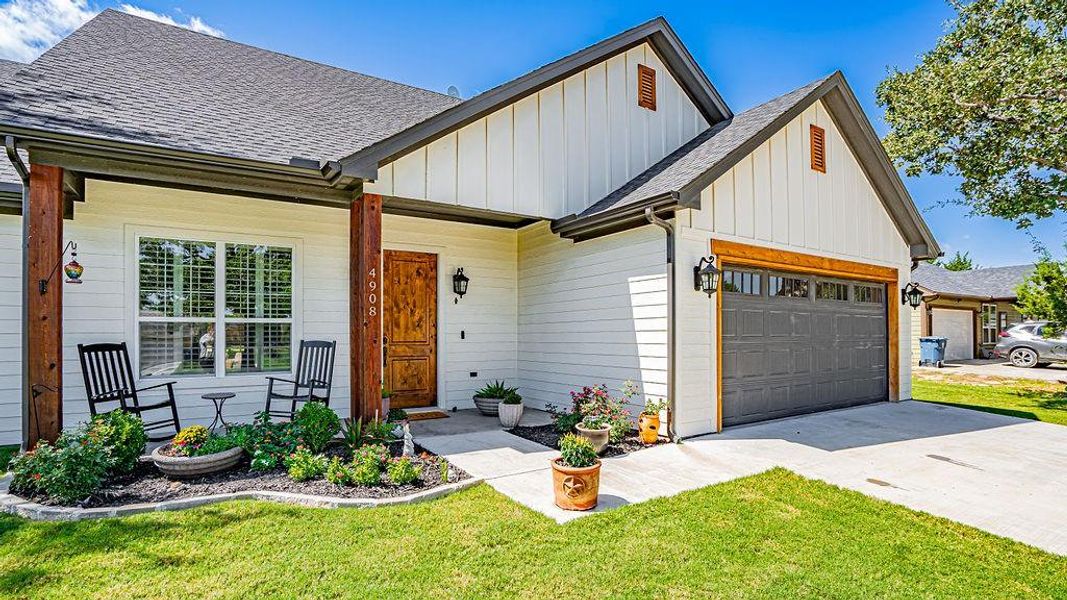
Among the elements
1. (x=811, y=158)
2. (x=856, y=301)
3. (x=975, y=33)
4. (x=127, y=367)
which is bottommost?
(x=127, y=367)

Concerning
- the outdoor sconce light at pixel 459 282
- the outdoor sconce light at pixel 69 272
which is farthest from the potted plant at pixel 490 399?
the outdoor sconce light at pixel 69 272

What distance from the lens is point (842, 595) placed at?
2.83 metres

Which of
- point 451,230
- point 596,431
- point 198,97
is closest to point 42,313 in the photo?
point 198,97

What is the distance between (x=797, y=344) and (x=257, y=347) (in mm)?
7195

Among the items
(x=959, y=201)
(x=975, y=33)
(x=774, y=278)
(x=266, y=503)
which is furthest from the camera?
(x=959, y=201)

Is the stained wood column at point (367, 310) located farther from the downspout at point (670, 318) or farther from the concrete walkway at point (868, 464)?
the downspout at point (670, 318)

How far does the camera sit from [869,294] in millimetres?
8852

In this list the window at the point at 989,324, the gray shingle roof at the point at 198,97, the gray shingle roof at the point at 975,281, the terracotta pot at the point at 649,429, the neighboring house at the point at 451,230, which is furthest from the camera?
the window at the point at 989,324

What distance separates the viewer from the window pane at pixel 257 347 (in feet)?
21.7

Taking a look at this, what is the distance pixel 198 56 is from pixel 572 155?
5.75 meters

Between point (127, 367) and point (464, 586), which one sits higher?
point (127, 367)

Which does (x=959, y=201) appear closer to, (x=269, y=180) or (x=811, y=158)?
Answer: (x=811, y=158)

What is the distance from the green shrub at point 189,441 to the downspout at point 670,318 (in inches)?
181

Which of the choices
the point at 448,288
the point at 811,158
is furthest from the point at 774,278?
the point at 448,288
